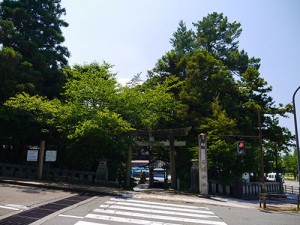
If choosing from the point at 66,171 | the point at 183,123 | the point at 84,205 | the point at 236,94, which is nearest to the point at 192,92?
the point at 183,123

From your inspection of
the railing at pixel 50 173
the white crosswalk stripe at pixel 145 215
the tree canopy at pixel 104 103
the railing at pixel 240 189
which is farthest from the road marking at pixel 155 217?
the railing at pixel 240 189

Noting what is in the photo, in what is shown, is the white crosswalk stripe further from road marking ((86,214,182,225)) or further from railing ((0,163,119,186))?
railing ((0,163,119,186))

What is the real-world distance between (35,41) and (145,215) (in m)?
19.3

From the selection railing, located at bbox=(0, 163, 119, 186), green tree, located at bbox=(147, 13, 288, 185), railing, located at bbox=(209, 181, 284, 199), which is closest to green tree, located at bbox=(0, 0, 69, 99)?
railing, located at bbox=(0, 163, 119, 186)

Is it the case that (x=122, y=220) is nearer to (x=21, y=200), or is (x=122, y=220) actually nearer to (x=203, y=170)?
(x=21, y=200)

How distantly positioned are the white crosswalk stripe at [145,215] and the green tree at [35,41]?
516 inches

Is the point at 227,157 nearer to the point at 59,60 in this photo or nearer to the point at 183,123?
the point at 183,123

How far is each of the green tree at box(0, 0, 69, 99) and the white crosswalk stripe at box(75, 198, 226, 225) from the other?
1310cm

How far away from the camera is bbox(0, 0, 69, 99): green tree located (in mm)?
20469

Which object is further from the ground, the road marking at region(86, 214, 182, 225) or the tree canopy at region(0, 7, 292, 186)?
the tree canopy at region(0, 7, 292, 186)

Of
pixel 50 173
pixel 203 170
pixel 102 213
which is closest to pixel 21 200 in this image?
pixel 102 213

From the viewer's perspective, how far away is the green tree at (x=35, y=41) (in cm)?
2047

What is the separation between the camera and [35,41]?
75.5ft

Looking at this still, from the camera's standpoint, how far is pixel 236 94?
81.4ft
